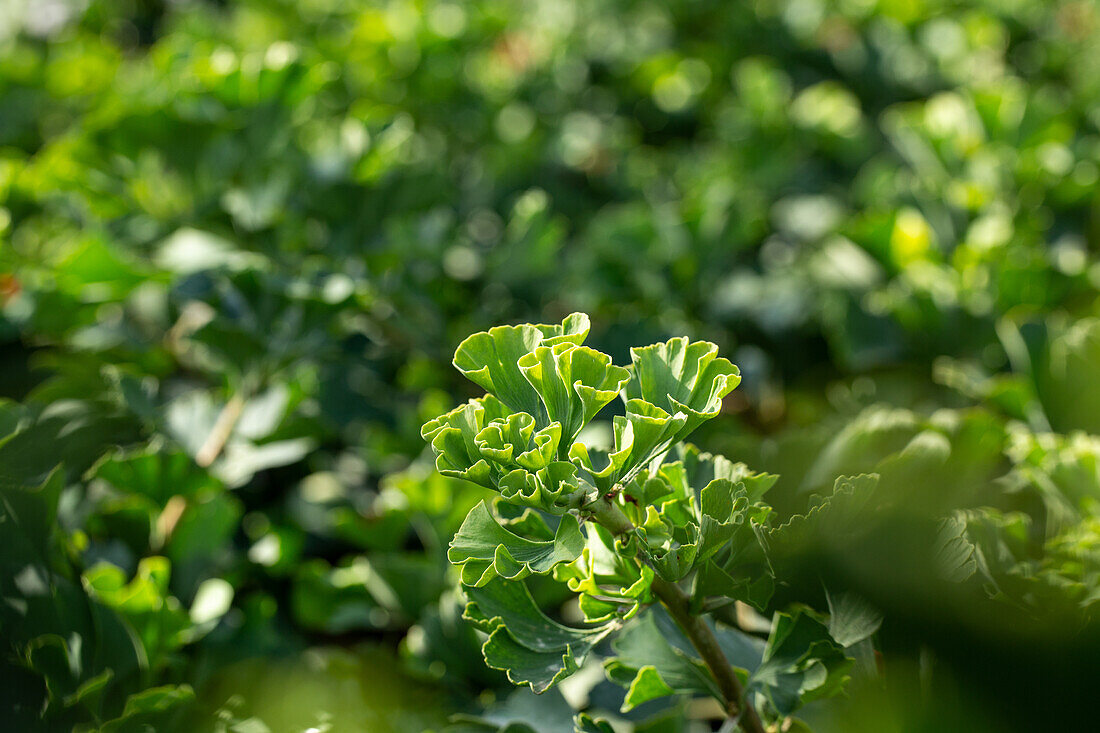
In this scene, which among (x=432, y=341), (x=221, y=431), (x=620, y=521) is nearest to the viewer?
(x=620, y=521)

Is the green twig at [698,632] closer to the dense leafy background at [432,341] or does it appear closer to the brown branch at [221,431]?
the dense leafy background at [432,341]

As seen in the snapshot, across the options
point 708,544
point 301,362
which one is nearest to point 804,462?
point 708,544

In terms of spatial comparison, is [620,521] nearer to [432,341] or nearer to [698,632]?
[698,632]

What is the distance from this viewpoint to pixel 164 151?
1.07 m

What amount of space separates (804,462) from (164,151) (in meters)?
0.84

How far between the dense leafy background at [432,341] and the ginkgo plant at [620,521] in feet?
0.12

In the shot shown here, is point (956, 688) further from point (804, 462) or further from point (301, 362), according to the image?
point (301, 362)

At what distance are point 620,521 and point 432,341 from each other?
68 cm

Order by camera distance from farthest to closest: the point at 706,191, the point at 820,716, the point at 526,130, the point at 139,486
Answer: the point at 526,130
the point at 706,191
the point at 139,486
the point at 820,716

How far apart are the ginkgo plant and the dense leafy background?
0.04 metres

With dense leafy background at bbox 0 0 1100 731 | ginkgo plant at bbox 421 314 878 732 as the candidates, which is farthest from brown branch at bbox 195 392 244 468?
ginkgo plant at bbox 421 314 878 732

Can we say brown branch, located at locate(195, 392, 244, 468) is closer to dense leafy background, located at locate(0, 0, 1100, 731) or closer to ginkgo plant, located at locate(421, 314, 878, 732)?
dense leafy background, located at locate(0, 0, 1100, 731)

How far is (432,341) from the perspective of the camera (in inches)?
45.6

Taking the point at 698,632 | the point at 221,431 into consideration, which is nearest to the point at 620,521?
the point at 698,632
